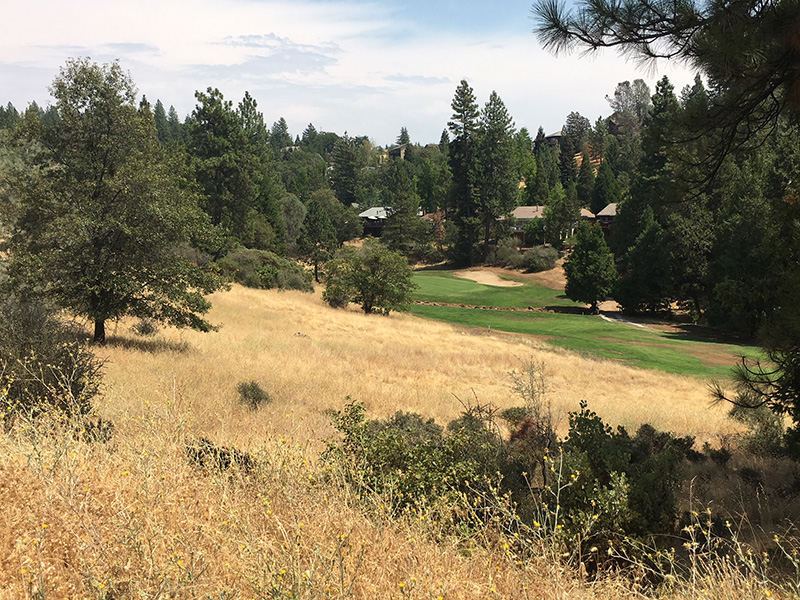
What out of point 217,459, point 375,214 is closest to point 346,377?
point 217,459

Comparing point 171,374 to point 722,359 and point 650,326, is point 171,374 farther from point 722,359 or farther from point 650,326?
point 650,326

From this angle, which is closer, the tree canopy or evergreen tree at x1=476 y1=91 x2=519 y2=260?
the tree canopy

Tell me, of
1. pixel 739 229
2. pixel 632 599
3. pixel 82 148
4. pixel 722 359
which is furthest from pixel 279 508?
pixel 739 229

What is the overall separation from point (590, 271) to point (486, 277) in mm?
21104

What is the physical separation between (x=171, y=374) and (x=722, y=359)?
2702 centimetres

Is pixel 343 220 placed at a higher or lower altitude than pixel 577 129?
lower

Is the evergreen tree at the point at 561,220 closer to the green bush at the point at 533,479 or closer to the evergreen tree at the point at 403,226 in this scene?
the evergreen tree at the point at 403,226

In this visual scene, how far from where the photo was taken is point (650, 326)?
141 ft

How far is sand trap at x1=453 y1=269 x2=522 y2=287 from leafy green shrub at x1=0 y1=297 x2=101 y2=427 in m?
58.3

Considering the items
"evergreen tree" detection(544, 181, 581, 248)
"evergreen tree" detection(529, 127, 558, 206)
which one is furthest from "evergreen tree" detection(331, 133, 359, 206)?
"evergreen tree" detection(544, 181, 581, 248)

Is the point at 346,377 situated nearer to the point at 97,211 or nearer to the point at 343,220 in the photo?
the point at 97,211

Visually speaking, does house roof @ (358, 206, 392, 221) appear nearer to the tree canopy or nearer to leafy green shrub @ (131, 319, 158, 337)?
leafy green shrub @ (131, 319, 158, 337)

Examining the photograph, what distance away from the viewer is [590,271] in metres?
49.2

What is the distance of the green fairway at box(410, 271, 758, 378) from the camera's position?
2881 centimetres
